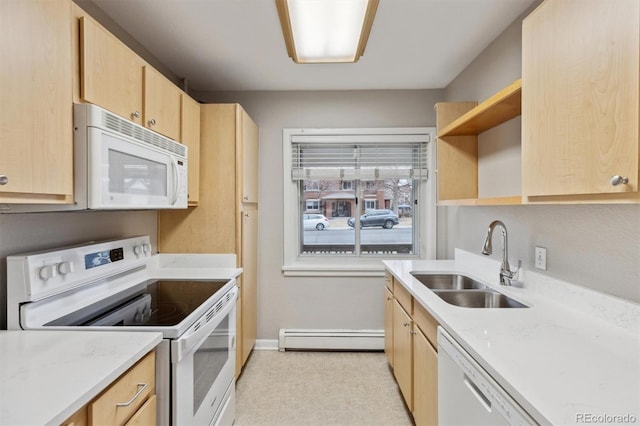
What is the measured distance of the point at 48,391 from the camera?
2.60 feet

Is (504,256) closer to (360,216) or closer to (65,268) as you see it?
(360,216)

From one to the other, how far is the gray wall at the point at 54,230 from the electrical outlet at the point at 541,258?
7.83ft

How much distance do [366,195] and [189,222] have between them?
5.49 feet

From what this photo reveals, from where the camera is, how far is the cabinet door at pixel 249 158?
239 centimetres

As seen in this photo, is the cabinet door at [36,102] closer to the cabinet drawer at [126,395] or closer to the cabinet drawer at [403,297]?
the cabinet drawer at [126,395]

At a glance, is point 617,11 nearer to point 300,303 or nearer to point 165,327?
point 165,327

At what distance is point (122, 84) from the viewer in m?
1.44

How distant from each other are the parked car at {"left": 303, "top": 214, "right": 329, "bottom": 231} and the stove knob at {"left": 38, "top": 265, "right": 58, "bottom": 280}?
6.90 feet

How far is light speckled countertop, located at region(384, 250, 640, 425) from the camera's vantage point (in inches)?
29.0

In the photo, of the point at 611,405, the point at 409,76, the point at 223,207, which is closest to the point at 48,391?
the point at 611,405

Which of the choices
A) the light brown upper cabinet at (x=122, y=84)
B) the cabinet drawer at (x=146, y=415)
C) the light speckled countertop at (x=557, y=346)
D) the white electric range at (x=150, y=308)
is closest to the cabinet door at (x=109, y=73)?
the light brown upper cabinet at (x=122, y=84)

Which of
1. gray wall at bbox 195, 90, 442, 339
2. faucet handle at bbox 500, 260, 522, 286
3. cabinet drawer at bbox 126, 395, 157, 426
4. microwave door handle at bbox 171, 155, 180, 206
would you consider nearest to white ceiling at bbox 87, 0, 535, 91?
gray wall at bbox 195, 90, 442, 339

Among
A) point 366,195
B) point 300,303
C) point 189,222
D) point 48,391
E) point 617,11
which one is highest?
point 617,11

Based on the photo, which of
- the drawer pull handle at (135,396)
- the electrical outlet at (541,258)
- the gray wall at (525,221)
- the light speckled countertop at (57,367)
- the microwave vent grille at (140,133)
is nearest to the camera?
the light speckled countertop at (57,367)
